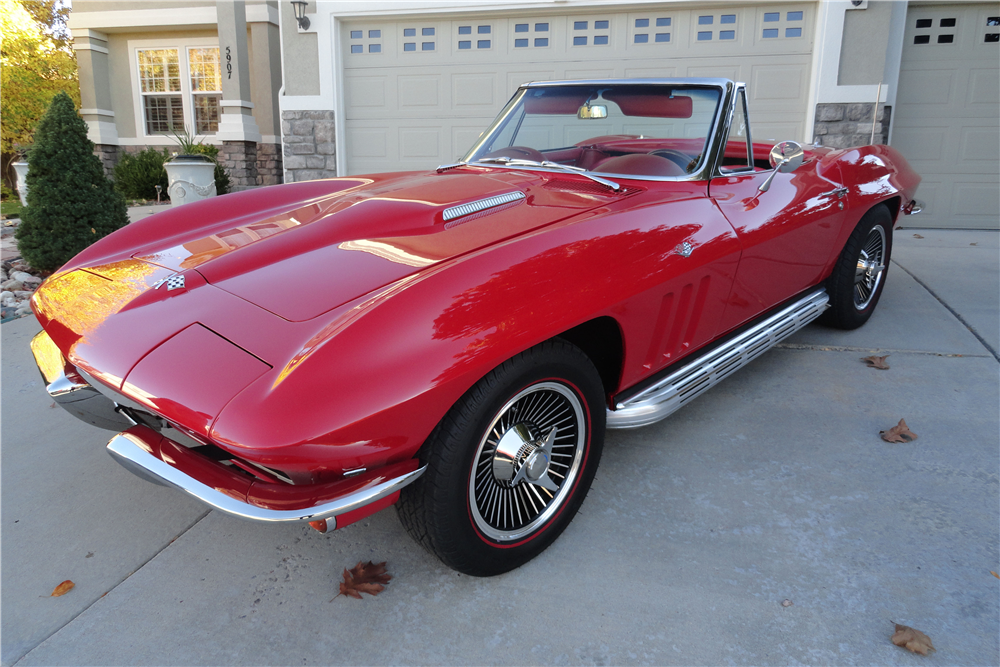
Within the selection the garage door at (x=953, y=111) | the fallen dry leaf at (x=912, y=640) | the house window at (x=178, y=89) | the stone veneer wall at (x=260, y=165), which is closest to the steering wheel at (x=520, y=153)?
the fallen dry leaf at (x=912, y=640)

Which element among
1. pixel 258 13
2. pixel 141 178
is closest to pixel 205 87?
pixel 258 13

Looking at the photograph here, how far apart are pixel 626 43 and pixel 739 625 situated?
7.35 m

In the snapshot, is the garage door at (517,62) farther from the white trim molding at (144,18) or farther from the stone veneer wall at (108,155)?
the stone veneer wall at (108,155)

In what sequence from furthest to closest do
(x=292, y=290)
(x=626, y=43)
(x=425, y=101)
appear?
(x=425, y=101) → (x=626, y=43) → (x=292, y=290)

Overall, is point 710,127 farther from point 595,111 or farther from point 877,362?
point 877,362

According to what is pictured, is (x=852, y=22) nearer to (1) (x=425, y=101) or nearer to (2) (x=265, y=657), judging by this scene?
(1) (x=425, y=101)

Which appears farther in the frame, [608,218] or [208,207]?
[208,207]

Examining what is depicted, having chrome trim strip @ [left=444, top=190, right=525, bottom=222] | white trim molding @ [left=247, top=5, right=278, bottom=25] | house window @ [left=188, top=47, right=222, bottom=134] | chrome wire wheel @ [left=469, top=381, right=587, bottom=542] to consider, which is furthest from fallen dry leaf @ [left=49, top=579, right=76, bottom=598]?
house window @ [left=188, top=47, right=222, bottom=134]

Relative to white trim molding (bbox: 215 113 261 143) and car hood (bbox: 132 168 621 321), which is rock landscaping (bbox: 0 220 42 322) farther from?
white trim molding (bbox: 215 113 261 143)

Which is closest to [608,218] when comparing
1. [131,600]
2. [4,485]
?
[131,600]

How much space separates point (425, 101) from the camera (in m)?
8.38

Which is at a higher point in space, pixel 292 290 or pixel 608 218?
pixel 608 218

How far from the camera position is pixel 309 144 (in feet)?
28.0

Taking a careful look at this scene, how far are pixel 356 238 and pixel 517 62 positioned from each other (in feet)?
21.9
